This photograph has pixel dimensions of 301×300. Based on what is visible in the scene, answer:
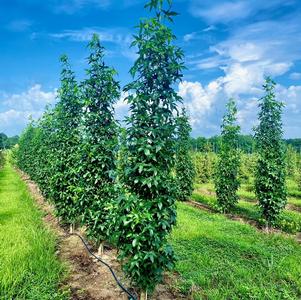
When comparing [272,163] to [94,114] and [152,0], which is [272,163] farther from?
[152,0]

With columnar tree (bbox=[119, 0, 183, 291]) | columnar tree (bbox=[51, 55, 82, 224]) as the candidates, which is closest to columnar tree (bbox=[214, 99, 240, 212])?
columnar tree (bbox=[51, 55, 82, 224])

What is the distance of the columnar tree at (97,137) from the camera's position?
8.76 meters

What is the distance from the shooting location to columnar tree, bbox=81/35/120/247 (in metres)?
8.76

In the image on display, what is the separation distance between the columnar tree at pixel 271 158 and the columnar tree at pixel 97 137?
25.7 ft

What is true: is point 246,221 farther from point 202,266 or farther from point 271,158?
point 202,266

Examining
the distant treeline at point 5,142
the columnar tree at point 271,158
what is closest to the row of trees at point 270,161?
the columnar tree at point 271,158

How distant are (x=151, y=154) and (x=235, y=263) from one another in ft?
15.8

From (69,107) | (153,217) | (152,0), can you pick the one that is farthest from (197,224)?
(152,0)

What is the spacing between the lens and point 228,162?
17.7 m

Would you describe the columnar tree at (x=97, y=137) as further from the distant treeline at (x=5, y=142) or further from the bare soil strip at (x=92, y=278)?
the distant treeline at (x=5, y=142)

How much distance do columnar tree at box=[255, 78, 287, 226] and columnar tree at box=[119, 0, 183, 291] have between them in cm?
938

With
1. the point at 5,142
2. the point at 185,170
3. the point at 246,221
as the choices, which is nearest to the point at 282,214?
the point at 246,221

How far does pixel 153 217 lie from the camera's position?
5695mm

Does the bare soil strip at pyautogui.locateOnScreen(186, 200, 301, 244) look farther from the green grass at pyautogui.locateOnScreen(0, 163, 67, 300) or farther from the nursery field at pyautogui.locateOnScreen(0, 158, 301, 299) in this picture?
the green grass at pyautogui.locateOnScreen(0, 163, 67, 300)
